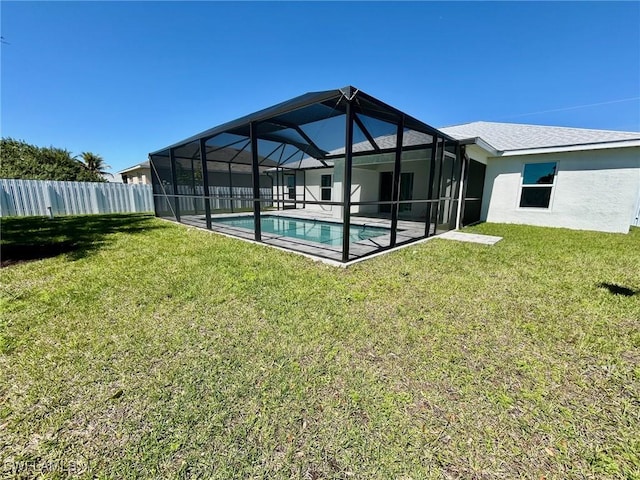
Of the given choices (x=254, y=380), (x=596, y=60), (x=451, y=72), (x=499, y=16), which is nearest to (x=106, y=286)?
(x=254, y=380)

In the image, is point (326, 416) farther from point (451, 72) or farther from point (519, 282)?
point (451, 72)

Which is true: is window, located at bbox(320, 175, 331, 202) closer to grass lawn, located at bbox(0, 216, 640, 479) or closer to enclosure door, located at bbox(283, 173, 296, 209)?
enclosure door, located at bbox(283, 173, 296, 209)

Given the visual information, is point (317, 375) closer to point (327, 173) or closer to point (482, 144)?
point (482, 144)

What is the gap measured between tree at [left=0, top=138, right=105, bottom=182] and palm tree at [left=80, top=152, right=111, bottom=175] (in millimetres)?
3840

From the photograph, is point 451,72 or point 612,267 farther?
point 451,72

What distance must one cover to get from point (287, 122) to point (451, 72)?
31.9 feet

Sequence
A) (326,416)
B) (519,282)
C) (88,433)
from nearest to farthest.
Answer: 1. (88,433)
2. (326,416)
3. (519,282)

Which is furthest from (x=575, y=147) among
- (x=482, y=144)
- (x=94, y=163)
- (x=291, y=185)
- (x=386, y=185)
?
(x=94, y=163)

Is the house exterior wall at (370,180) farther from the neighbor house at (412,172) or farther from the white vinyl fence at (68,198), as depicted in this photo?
the white vinyl fence at (68,198)

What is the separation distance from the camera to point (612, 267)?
459cm

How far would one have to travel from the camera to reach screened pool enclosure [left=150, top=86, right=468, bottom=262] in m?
5.28

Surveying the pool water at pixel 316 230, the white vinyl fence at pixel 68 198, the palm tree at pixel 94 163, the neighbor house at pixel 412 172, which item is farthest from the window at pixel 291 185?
the palm tree at pixel 94 163

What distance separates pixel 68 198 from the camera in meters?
12.7

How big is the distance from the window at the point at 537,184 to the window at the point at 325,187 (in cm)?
853
